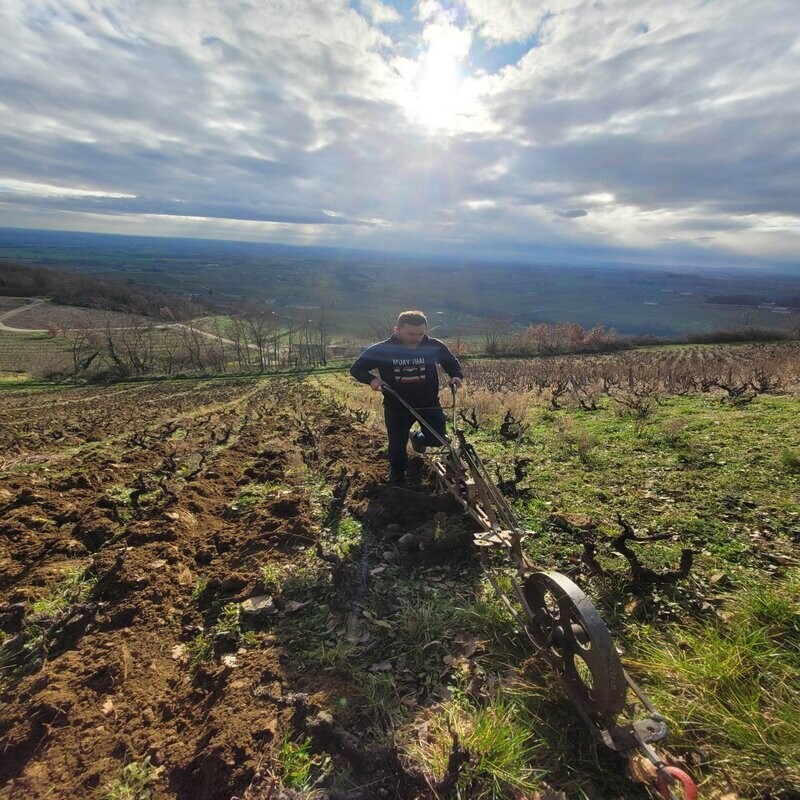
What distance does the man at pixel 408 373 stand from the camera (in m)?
5.61

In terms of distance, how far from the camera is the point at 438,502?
5340 mm

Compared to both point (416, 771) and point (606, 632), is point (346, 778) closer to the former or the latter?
point (416, 771)

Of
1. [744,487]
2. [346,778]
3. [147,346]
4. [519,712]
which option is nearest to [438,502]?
[519,712]

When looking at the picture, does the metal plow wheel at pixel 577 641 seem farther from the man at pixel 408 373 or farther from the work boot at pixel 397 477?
the work boot at pixel 397 477

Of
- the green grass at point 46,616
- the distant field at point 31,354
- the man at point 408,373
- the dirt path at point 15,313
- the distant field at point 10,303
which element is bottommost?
the distant field at point 10,303

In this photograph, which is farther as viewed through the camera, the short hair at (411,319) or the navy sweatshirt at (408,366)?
the navy sweatshirt at (408,366)

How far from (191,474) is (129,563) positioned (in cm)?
283

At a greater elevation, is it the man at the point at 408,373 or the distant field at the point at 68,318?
the man at the point at 408,373

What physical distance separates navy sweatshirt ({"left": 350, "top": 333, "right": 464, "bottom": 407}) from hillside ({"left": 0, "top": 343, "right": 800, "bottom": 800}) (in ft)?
4.17

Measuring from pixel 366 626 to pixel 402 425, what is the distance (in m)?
2.78

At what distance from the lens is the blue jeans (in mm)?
5879

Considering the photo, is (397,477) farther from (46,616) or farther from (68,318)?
(68,318)

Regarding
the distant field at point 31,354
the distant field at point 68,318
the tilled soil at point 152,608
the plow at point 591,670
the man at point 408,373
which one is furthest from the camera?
the distant field at point 68,318

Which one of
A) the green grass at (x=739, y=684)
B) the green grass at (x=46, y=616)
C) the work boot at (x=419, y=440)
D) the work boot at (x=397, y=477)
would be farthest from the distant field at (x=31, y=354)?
the green grass at (x=739, y=684)
